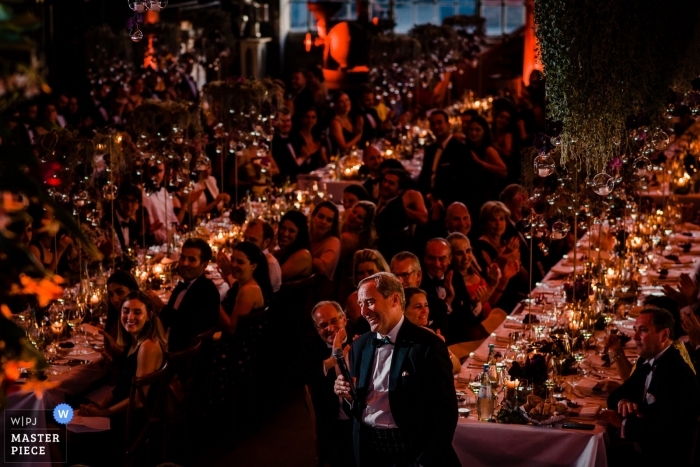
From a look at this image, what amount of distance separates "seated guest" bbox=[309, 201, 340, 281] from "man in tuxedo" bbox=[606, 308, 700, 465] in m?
3.03

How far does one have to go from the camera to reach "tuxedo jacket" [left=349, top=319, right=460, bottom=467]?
365cm

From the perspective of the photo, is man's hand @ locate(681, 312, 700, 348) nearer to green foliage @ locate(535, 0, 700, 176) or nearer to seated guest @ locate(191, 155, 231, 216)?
green foliage @ locate(535, 0, 700, 176)

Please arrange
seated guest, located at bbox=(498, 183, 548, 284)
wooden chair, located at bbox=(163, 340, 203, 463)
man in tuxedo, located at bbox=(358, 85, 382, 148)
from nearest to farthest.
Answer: wooden chair, located at bbox=(163, 340, 203, 463) < seated guest, located at bbox=(498, 183, 548, 284) < man in tuxedo, located at bbox=(358, 85, 382, 148)

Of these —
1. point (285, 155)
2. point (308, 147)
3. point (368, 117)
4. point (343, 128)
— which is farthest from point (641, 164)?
point (368, 117)

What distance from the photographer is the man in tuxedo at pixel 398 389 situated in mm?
3660

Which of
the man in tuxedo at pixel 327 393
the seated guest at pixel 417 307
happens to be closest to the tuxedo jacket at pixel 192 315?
the man in tuxedo at pixel 327 393

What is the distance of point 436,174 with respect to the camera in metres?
9.47

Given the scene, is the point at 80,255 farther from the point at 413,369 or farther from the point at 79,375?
the point at 413,369

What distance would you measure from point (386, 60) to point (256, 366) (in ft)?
29.4

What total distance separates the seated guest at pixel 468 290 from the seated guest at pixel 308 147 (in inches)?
186

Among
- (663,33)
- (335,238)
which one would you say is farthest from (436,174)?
(663,33)

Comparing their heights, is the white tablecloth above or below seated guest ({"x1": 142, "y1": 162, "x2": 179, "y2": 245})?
above

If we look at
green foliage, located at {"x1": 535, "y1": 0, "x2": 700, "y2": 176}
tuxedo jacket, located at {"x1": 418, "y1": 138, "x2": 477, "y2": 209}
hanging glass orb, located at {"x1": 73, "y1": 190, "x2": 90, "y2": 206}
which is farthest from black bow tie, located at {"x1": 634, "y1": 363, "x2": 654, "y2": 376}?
tuxedo jacket, located at {"x1": 418, "y1": 138, "x2": 477, "y2": 209}

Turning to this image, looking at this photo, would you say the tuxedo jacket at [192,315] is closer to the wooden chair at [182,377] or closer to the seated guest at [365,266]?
the wooden chair at [182,377]
